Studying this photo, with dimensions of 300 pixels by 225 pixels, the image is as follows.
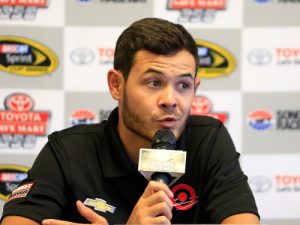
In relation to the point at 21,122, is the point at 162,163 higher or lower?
higher

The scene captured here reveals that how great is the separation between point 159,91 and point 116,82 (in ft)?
0.69

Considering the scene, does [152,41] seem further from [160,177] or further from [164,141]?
[160,177]

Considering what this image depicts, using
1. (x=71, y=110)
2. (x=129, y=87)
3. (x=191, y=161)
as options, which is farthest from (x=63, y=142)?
(x=71, y=110)

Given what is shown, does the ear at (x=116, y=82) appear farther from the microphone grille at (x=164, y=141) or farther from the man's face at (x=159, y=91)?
the microphone grille at (x=164, y=141)

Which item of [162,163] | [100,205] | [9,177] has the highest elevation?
[162,163]

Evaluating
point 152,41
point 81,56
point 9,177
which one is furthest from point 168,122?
point 9,177

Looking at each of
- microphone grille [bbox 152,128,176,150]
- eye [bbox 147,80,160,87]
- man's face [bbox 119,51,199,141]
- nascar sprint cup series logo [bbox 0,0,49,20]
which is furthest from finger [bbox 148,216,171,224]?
nascar sprint cup series logo [bbox 0,0,49,20]

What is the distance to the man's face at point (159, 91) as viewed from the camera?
1.13m

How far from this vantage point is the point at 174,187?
4.13ft

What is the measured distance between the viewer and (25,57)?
2.11 metres

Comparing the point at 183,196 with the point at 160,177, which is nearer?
the point at 160,177

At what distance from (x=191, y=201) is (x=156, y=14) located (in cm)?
113

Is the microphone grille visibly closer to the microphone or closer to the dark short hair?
the microphone

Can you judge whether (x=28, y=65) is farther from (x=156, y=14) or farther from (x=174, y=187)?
(x=174, y=187)
